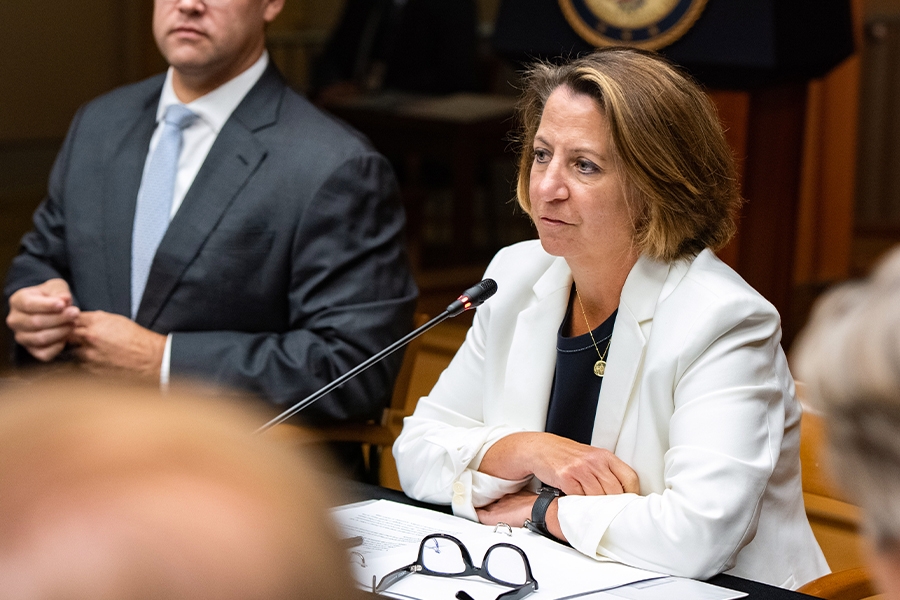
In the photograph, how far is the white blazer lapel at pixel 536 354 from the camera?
1.92 metres

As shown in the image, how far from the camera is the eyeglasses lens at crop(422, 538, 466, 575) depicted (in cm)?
148

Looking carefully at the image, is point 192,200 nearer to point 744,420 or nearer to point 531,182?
point 531,182

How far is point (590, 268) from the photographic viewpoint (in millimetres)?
1912

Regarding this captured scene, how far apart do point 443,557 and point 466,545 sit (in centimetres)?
8

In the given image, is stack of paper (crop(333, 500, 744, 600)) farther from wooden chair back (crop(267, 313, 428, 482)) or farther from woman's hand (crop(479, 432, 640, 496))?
wooden chair back (crop(267, 313, 428, 482))

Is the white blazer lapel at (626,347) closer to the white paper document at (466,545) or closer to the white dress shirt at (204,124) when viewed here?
the white paper document at (466,545)

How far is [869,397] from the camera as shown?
1.95 ft

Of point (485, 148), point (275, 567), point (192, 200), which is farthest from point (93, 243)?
point (485, 148)

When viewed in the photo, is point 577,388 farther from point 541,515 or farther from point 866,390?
point 866,390

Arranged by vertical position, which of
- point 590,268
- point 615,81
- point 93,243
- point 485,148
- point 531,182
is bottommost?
point 485,148

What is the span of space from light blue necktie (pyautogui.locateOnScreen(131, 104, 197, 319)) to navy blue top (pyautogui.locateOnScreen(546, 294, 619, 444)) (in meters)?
1.10

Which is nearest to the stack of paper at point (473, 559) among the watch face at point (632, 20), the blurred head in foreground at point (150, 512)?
the blurred head in foreground at point (150, 512)

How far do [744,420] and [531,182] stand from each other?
551 millimetres

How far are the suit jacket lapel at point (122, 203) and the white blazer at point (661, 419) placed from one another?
926 millimetres
